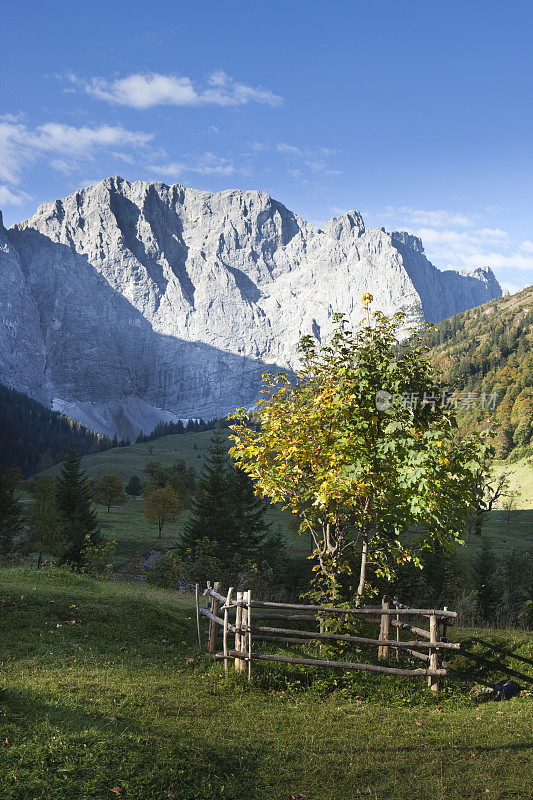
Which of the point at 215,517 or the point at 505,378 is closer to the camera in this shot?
the point at 215,517

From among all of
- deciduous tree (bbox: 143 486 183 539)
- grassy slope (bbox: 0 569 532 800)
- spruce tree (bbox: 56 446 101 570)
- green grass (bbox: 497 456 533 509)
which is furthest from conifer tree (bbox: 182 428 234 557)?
green grass (bbox: 497 456 533 509)

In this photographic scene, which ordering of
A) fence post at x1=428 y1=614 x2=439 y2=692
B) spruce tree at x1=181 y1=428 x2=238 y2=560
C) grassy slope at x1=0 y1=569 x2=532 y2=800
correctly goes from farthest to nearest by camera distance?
spruce tree at x1=181 y1=428 x2=238 y2=560 → fence post at x1=428 y1=614 x2=439 y2=692 → grassy slope at x1=0 y1=569 x2=532 y2=800

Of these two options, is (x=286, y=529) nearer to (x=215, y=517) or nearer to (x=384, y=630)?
(x=215, y=517)

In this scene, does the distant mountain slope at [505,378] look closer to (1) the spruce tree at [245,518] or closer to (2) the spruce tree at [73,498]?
(1) the spruce tree at [245,518]

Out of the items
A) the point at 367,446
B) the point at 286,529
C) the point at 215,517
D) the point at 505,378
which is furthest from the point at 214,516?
the point at 505,378

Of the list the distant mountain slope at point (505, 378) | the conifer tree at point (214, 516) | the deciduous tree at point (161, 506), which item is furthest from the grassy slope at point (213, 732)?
the distant mountain slope at point (505, 378)

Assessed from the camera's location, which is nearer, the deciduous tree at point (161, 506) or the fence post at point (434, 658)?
the fence post at point (434, 658)

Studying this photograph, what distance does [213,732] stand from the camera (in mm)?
9695

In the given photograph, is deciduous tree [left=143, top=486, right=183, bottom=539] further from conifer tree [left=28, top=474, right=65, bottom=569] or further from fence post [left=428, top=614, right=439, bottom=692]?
fence post [left=428, top=614, right=439, bottom=692]

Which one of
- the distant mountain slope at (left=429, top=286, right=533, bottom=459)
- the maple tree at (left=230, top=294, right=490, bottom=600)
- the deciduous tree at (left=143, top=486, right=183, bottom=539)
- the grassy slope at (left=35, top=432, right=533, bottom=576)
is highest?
the distant mountain slope at (left=429, top=286, right=533, bottom=459)

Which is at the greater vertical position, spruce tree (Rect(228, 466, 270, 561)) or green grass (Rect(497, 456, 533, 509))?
green grass (Rect(497, 456, 533, 509))

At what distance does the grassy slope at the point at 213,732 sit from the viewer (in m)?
7.64

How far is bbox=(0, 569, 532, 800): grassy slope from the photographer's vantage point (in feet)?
25.1

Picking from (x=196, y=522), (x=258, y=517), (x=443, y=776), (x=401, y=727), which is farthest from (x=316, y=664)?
(x=258, y=517)
